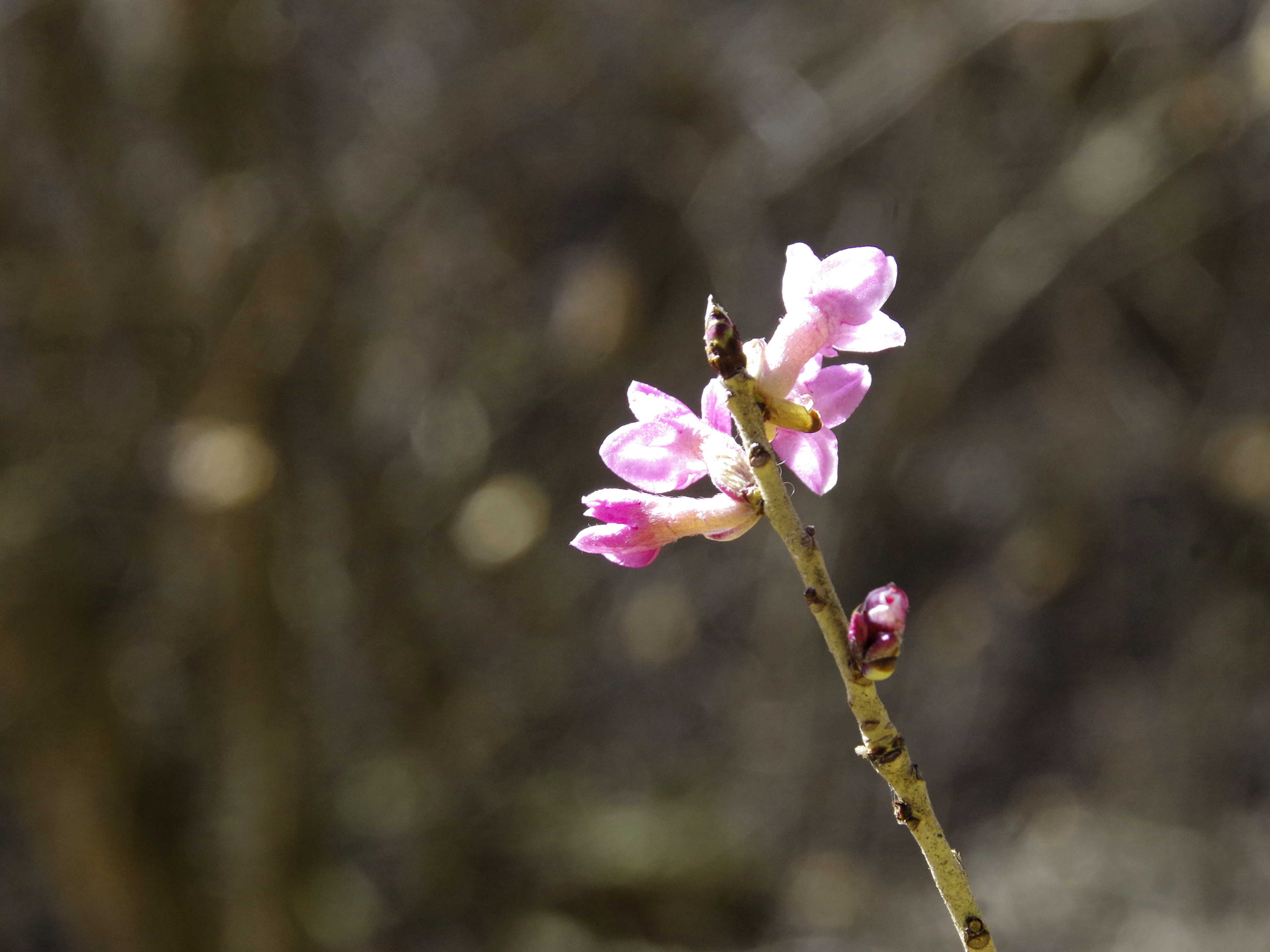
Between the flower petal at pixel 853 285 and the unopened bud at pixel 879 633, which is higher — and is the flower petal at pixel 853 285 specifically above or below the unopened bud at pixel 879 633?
above

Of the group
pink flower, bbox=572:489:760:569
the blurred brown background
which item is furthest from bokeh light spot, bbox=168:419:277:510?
pink flower, bbox=572:489:760:569

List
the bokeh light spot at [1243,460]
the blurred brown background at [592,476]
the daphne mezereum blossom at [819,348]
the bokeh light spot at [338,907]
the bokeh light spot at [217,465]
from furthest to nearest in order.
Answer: the bokeh light spot at [338,907]
the bokeh light spot at [1243,460]
the blurred brown background at [592,476]
the bokeh light spot at [217,465]
the daphne mezereum blossom at [819,348]

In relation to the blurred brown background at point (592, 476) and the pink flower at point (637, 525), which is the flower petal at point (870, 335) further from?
the blurred brown background at point (592, 476)

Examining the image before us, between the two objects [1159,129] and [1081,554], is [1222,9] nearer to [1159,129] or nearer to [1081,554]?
[1159,129]

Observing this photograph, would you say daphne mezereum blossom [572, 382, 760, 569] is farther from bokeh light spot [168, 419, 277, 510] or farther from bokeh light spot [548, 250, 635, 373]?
bokeh light spot [548, 250, 635, 373]

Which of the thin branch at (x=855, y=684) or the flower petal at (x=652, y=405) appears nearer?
the thin branch at (x=855, y=684)

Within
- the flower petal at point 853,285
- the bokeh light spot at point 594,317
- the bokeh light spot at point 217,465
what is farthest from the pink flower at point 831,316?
the bokeh light spot at point 594,317

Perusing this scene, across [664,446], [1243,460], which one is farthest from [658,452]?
[1243,460]

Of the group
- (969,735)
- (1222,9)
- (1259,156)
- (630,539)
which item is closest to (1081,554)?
Result: (969,735)
